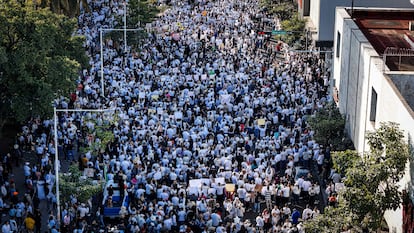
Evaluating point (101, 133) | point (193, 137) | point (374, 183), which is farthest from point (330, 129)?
point (374, 183)

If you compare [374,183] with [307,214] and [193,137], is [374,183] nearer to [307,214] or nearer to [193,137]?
[307,214]

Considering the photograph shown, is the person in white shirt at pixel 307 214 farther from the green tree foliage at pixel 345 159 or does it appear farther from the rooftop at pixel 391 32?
the rooftop at pixel 391 32

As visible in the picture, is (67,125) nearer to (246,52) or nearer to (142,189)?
(142,189)


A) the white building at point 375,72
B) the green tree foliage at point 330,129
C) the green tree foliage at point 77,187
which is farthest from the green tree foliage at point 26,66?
the white building at point 375,72

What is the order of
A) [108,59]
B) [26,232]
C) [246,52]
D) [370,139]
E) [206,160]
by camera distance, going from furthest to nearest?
[246,52]
[108,59]
[206,160]
[26,232]
[370,139]

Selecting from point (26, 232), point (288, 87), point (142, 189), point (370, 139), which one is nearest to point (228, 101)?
point (288, 87)

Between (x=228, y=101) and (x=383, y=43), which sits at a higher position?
(x=383, y=43)

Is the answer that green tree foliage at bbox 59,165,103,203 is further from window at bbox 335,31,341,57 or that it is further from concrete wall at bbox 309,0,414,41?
concrete wall at bbox 309,0,414,41
